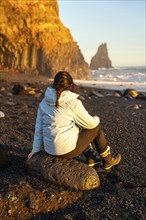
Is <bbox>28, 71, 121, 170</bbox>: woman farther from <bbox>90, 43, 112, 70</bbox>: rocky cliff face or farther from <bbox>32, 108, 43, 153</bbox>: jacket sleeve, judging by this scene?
<bbox>90, 43, 112, 70</bbox>: rocky cliff face

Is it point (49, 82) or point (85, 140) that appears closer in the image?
point (85, 140)

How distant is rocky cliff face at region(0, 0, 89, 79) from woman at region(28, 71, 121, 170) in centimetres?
2674

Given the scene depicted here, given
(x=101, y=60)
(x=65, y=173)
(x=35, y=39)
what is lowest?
(x=65, y=173)

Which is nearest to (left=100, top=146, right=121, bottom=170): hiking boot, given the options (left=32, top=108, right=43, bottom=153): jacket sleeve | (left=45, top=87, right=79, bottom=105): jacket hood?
(left=32, top=108, right=43, bottom=153): jacket sleeve

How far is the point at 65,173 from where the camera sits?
4215 mm

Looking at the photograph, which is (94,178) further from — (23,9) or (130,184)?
(23,9)

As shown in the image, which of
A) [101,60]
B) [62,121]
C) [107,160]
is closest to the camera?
[62,121]

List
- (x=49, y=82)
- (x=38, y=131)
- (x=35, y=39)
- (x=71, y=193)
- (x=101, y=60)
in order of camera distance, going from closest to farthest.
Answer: (x=71, y=193), (x=38, y=131), (x=49, y=82), (x=35, y=39), (x=101, y=60)

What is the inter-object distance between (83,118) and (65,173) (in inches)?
Result: 30.3

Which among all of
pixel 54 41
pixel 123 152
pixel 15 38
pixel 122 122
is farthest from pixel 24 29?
pixel 123 152

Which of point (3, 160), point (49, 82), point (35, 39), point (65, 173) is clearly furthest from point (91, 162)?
point (35, 39)

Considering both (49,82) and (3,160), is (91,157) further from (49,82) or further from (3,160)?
(49,82)

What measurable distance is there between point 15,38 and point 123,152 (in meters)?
26.3

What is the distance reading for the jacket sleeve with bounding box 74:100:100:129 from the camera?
4293 millimetres
